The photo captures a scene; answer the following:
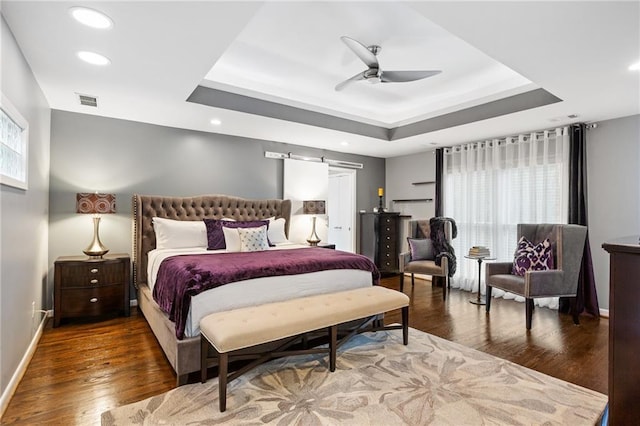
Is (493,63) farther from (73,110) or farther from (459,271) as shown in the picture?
(73,110)

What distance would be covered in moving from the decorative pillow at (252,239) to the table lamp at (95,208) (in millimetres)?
1449

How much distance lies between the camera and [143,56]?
97.0 inches

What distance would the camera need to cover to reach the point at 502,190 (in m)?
4.94

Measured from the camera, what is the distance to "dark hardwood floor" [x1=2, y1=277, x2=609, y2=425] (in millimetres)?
2133

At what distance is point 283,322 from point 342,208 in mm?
4485

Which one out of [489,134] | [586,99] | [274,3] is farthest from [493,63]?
[274,3]

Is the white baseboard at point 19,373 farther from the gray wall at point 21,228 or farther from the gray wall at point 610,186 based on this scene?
the gray wall at point 610,186

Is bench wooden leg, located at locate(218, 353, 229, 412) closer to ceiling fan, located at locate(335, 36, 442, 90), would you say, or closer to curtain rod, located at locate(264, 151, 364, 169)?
ceiling fan, located at locate(335, 36, 442, 90)

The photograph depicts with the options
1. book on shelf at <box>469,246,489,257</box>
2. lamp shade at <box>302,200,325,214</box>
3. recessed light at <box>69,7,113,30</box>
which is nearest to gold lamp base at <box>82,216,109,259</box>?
recessed light at <box>69,7,113,30</box>

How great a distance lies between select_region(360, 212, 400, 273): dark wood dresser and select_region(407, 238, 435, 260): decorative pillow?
88 cm

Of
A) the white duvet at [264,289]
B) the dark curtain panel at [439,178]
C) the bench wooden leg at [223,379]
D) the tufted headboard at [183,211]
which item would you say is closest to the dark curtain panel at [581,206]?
the dark curtain panel at [439,178]

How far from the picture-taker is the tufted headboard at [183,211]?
4.11m

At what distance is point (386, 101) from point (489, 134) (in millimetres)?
1553

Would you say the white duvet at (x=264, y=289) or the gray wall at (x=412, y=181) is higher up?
the gray wall at (x=412, y=181)
